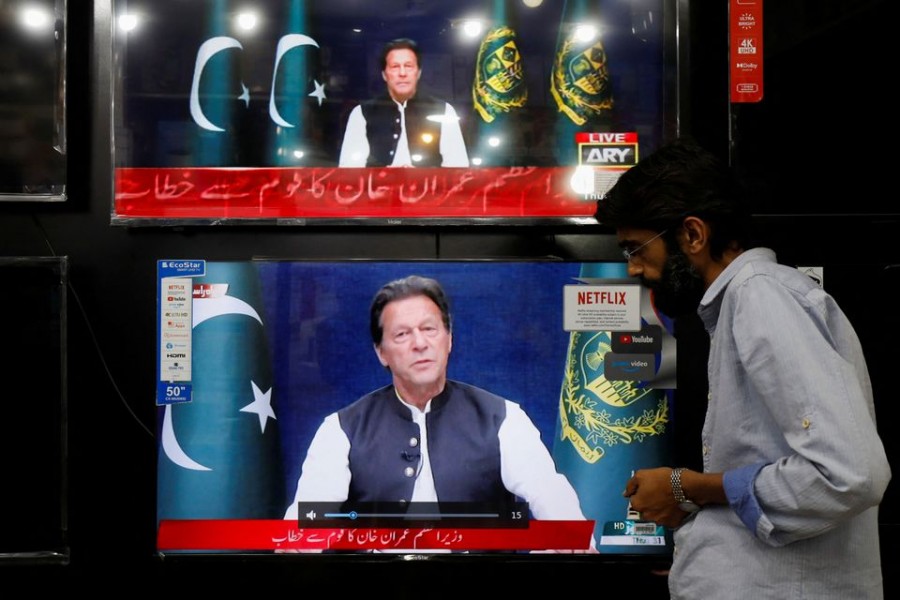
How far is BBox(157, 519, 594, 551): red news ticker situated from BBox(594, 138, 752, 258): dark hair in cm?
140

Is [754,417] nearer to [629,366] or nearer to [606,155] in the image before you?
[629,366]

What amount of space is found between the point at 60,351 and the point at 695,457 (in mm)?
2158

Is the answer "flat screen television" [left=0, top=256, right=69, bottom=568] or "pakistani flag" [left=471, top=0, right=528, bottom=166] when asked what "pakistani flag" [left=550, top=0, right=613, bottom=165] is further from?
"flat screen television" [left=0, top=256, right=69, bottom=568]

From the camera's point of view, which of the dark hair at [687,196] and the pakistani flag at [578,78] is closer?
the dark hair at [687,196]

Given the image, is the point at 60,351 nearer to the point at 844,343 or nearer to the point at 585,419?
the point at 585,419

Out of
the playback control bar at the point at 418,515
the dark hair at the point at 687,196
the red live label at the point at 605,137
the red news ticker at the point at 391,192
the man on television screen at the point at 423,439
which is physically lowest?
the playback control bar at the point at 418,515

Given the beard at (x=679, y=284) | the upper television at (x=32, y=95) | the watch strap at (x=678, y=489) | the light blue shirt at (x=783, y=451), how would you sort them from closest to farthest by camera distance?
the light blue shirt at (x=783, y=451) < the watch strap at (x=678, y=489) < the beard at (x=679, y=284) < the upper television at (x=32, y=95)

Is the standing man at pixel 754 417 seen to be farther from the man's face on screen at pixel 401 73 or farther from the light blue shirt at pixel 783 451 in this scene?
the man's face on screen at pixel 401 73

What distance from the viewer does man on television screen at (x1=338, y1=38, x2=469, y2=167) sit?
2.81 metres

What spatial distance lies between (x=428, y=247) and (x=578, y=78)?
0.76 m

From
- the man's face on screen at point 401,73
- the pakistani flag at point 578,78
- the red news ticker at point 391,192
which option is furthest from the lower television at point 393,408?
the man's face on screen at point 401,73

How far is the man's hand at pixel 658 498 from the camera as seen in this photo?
64.9 inches

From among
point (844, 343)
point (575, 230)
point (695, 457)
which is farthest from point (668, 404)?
→ point (844, 343)

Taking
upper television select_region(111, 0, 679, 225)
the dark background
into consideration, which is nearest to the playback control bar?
the dark background
